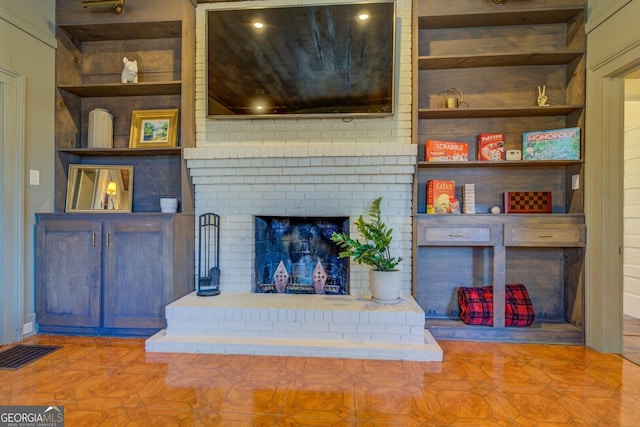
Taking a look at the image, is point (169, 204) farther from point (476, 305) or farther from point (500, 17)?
point (500, 17)

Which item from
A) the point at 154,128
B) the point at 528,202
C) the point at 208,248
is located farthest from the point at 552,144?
the point at 154,128

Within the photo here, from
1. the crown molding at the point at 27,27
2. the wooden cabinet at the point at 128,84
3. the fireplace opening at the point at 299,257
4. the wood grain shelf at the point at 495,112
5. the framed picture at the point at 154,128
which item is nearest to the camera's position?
the crown molding at the point at 27,27

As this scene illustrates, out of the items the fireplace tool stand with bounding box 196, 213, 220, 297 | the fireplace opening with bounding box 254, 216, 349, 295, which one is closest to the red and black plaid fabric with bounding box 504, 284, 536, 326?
the fireplace opening with bounding box 254, 216, 349, 295

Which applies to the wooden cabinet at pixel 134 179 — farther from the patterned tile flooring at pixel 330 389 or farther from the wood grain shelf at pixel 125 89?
the patterned tile flooring at pixel 330 389

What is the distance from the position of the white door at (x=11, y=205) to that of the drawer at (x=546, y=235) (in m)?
3.64

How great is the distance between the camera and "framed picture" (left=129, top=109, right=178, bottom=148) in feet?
9.57

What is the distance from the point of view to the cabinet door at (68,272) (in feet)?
8.70

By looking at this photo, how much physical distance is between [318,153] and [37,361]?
93.5 inches

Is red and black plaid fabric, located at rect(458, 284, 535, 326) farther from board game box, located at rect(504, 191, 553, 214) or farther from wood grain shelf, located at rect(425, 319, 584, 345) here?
board game box, located at rect(504, 191, 553, 214)

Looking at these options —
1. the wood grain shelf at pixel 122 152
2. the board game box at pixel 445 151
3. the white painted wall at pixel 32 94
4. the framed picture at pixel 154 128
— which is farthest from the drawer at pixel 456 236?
the white painted wall at pixel 32 94

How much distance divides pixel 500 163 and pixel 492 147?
165 mm

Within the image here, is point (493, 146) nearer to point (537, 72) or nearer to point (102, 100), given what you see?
point (537, 72)

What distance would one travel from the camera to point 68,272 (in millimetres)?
2676

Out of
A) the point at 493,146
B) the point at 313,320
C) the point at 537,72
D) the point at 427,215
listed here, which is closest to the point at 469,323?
the point at 427,215
